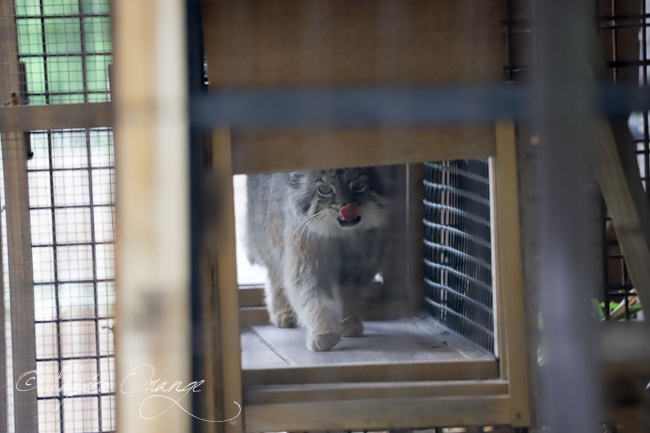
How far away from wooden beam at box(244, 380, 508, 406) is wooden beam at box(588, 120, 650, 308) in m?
0.49

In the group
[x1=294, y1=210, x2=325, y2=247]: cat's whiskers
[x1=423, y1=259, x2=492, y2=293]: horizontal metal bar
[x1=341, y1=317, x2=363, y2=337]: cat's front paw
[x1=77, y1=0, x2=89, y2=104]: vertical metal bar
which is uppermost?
[x1=77, y1=0, x2=89, y2=104]: vertical metal bar

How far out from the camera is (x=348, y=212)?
205cm

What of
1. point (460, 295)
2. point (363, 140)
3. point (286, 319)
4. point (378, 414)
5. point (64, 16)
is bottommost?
point (378, 414)

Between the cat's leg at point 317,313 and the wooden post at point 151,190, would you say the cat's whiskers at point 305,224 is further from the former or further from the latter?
the wooden post at point 151,190

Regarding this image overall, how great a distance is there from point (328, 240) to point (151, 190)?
1.61 metres

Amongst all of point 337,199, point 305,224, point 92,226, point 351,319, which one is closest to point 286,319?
point 351,319

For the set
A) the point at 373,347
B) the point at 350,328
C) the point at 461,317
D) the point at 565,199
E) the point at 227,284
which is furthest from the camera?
the point at 350,328

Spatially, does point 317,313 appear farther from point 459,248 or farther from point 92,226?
point 92,226

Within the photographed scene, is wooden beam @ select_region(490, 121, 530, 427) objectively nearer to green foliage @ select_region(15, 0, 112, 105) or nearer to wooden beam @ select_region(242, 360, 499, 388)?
wooden beam @ select_region(242, 360, 499, 388)

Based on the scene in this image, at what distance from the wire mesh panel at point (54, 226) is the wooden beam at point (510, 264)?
1.23 meters

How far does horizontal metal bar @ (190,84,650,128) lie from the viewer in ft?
1.83

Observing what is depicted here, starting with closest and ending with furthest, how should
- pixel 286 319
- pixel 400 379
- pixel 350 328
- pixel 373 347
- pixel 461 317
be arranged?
pixel 400 379
pixel 373 347
pixel 461 317
pixel 350 328
pixel 286 319

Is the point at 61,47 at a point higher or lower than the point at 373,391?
higher

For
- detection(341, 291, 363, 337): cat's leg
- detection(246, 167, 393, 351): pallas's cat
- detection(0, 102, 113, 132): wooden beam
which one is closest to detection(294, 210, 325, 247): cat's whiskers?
detection(246, 167, 393, 351): pallas's cat
